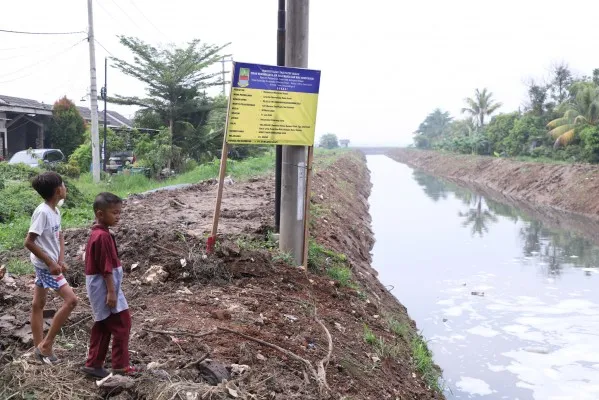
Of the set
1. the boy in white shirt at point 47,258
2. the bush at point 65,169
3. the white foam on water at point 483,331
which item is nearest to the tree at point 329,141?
the bush at point 65,169

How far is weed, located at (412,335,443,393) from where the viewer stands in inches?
245

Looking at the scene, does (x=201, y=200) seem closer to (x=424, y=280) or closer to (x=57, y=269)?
(x=424, y=280)

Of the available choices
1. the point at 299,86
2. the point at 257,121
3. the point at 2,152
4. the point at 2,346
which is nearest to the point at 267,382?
the point at 2,346

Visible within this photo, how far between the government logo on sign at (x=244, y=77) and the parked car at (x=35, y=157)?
16.1 metres

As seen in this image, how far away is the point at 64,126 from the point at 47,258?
88.7 ft

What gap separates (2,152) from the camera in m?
25.2

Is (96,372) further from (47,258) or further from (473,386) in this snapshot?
(473,386)

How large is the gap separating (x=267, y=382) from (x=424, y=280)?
8.86 meters

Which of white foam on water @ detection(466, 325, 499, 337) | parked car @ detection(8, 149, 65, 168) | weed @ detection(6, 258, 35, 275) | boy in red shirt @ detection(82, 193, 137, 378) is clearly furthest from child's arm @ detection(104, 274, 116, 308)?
parked car @ detection(8, 149, 65, 168)

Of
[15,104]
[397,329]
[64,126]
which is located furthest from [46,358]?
[64,126]

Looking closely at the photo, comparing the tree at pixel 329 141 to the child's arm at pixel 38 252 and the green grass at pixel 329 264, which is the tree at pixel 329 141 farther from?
the child's arm at pixel 38 252

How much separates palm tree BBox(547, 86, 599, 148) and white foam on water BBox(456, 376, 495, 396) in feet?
92.4

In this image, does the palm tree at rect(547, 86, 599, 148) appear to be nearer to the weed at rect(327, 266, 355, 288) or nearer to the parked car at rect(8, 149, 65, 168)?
the parked car at rect(8, 149, 65, 168)

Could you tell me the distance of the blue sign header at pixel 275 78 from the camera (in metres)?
6.34
